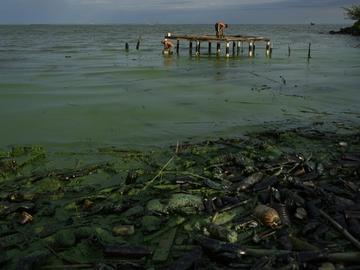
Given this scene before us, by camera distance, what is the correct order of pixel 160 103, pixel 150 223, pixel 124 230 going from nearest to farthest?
pixel 124 230, pixel 150 223, pixel 160 103

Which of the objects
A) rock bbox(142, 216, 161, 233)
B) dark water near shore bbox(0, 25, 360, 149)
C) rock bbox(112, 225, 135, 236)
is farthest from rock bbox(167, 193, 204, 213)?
dark water near shore bbox(0, 25, 360, 149)

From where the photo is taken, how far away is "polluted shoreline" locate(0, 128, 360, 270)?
16.6ft

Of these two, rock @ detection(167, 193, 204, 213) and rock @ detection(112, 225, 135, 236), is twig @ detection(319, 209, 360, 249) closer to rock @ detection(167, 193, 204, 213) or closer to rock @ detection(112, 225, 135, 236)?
rock @ detection(167, 193, 204, 213)

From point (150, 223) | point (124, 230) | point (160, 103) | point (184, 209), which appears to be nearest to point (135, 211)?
point (150, 223)

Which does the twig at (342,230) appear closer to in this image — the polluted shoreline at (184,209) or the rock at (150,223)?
the polluted shoreline at (184,209)

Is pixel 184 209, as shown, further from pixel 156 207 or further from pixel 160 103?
pixel 160 103

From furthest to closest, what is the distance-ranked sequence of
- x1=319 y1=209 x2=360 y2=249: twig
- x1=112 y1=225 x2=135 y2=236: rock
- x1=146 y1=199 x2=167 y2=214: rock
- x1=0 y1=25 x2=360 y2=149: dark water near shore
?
x1=0 y1=25 x2=360 y2=149: dark water near shore → x1=146 y1=199 x2=167 y2=214: rock → x1=112 y1=225 x2=135 y2=236: rock → x1=319 y1=209 x2=360 y2=249: twig

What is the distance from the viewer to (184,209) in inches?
249

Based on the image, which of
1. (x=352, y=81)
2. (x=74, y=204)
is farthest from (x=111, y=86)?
(x=74, y=204)

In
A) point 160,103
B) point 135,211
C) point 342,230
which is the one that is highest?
point 342,230

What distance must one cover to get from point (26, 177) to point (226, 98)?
33.9 feet

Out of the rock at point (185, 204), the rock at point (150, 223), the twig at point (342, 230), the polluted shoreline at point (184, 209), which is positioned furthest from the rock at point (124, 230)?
the twig at point (342, 230)

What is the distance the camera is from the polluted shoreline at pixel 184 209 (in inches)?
199

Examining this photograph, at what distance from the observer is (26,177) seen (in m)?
8.20
